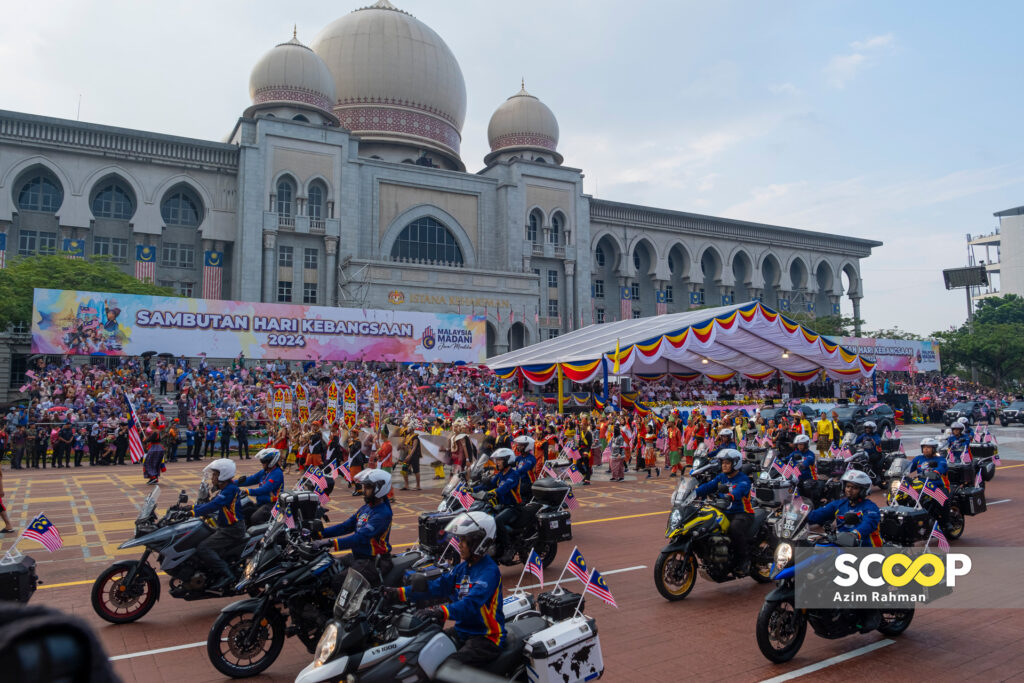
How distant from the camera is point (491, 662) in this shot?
14.7ft

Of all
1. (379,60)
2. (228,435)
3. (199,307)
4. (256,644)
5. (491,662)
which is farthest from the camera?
(379,60)

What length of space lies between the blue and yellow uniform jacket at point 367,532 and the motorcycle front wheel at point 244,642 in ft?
2.78

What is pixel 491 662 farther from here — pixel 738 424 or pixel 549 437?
pixel 738 424

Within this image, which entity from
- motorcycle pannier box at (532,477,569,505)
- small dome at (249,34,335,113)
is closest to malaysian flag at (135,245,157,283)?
small dome at (249,34,335,113)

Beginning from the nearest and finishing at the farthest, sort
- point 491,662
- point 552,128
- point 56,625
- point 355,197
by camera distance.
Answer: point 56,625 → point 491,662 → point 355,197 → point 552,128

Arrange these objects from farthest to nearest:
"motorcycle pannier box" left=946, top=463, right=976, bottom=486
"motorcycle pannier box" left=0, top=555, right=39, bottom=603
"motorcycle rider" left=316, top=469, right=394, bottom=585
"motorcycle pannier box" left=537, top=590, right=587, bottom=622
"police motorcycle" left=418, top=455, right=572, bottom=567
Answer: "motorcycle pannier box" left=946, top=463, right=976, bottom=486
"police motorcycle" left=418, top=455, right=572, bottom=567
"motorcycle rider" left=316, top=469, right=394, bottom=585
"motorcycle pannier box" left=0, top=555, right=39, bottom=603
"motorcycle pannier box" left=537, top=590, right=587, bottom=622

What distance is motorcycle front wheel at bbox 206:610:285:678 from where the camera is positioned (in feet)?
19.2

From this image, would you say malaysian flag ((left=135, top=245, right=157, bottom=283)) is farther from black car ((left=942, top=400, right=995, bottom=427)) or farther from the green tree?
black car ((left=942, top=400, right=995, bottom=427))

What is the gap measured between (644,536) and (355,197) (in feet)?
123

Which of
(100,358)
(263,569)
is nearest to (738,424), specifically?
(263,569)

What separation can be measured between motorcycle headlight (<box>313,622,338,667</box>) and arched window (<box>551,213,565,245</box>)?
161 feet

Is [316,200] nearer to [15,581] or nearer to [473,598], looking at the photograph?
[15,581]

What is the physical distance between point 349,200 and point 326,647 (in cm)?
4236

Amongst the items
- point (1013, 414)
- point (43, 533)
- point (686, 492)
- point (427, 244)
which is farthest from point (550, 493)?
point (427, 244)
